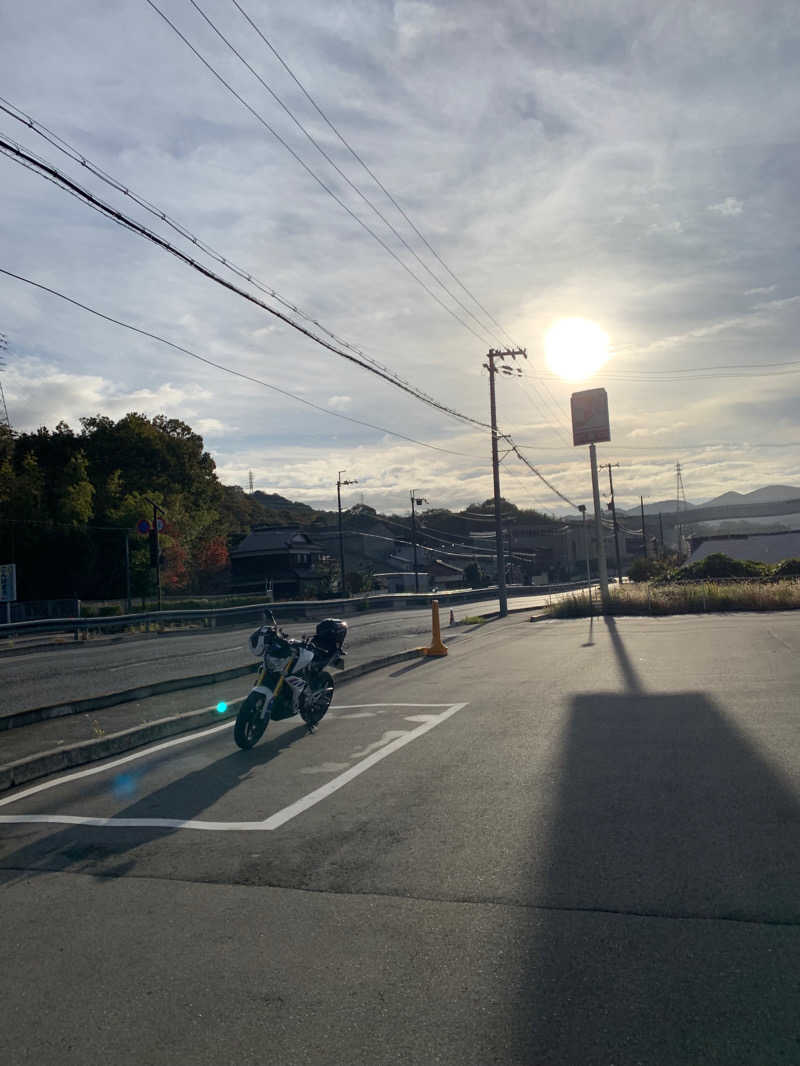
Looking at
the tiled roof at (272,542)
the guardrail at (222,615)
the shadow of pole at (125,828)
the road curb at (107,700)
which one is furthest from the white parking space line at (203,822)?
the tiled roof at (272,542)

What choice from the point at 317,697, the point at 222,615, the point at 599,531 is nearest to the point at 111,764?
the point at 317,697

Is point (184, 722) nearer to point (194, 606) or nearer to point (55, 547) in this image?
point (194, 606)

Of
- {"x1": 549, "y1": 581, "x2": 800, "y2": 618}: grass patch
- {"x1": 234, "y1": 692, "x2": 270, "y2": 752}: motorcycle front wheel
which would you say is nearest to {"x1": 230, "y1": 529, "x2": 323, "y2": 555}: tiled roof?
{"x1": 549, "y1": 581, "x2": 800, "y2": 618}: grass patch

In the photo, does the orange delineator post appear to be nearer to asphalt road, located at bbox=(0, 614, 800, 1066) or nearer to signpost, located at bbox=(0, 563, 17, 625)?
asphalt road, located at bbox=(0, 614, 800, 1066)

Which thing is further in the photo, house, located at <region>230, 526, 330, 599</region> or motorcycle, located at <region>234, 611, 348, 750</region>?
house, located at <region>230, 526, 330, 599</region>

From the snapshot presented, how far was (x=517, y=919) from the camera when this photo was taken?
13.9ft

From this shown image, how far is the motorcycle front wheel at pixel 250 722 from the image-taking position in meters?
8.82

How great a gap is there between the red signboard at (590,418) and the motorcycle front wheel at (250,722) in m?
32.2

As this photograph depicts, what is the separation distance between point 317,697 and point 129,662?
39.2ft

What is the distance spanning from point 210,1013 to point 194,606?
4727 cm

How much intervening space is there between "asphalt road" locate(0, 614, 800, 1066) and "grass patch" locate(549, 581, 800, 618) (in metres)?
21.1

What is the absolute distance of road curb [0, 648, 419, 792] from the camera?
314 inches

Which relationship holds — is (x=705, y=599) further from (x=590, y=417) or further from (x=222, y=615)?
(x=222, y=615)

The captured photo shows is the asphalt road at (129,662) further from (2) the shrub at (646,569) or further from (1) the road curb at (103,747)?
(2) the shrub at (646,569)
